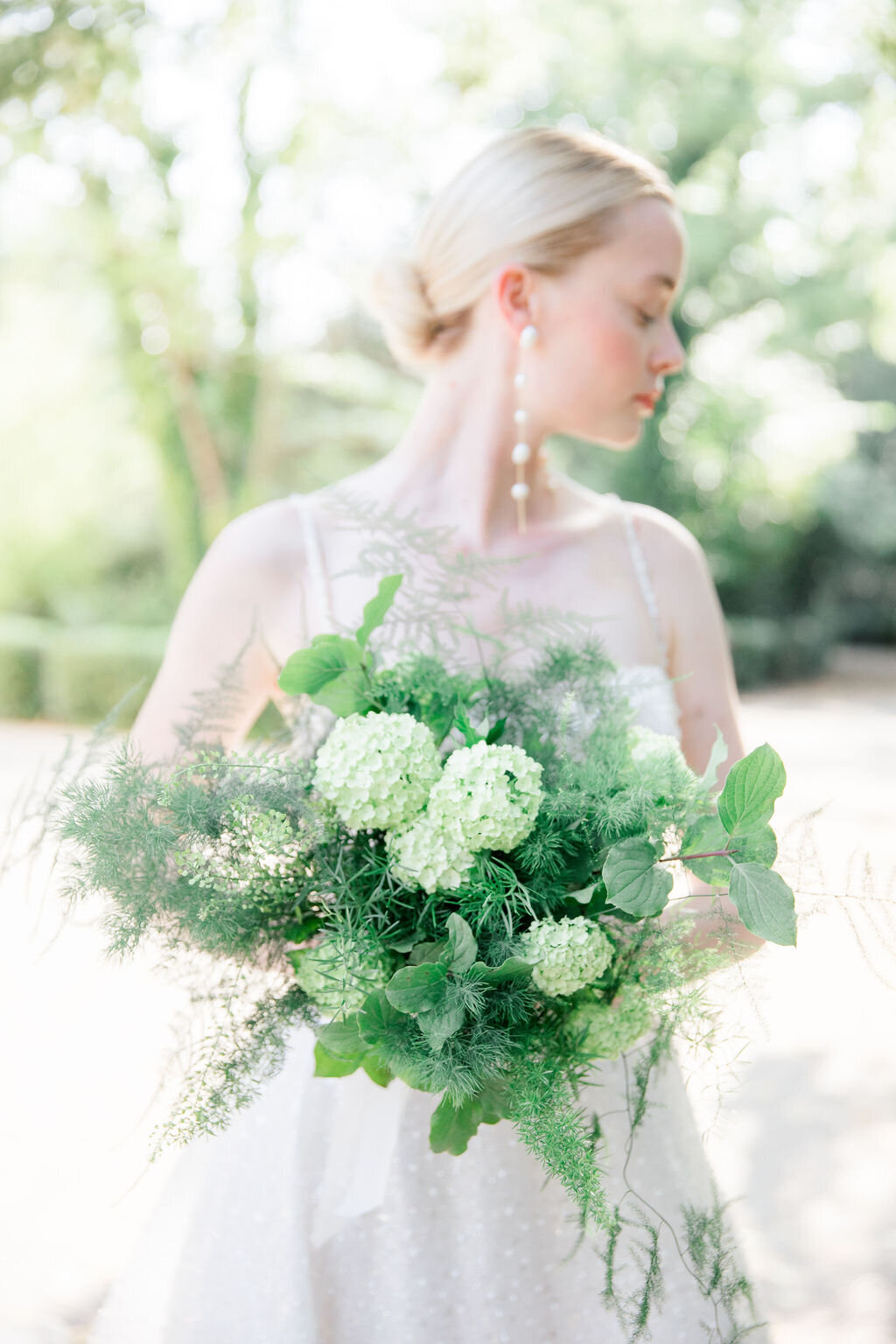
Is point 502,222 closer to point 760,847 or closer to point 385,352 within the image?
point 760,847

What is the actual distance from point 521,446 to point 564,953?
1.07 meters

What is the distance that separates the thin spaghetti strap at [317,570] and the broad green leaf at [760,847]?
0.88 metres

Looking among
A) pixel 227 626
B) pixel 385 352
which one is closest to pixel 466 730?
pixel 227 626

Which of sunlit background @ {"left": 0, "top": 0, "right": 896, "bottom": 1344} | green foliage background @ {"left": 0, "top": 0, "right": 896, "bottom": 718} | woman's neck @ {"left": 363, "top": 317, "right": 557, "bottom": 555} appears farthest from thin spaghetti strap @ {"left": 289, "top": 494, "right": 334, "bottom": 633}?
green foliage background @ {"left": 0, "top": 0, "right": 896, "bottom": 718}

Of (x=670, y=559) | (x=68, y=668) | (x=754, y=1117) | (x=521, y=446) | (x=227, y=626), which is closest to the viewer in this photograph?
(x=227, y=626)

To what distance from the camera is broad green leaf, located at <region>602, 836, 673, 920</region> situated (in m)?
1.09

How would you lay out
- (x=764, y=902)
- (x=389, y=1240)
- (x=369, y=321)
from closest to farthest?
(x=764, y=902)
(x=389, y=1240)
(x=369, y=321)

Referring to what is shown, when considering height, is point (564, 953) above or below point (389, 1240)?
above

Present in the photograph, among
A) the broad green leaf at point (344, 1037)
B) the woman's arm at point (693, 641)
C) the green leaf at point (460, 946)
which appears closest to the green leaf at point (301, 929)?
the broad green leaf at point (344, 1037)

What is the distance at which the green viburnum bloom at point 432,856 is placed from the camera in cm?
117

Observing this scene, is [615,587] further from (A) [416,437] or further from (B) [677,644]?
(A) [416,437]

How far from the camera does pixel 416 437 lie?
2.02 metres

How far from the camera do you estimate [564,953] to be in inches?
44.2

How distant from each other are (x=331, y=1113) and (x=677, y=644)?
1.00 meters
